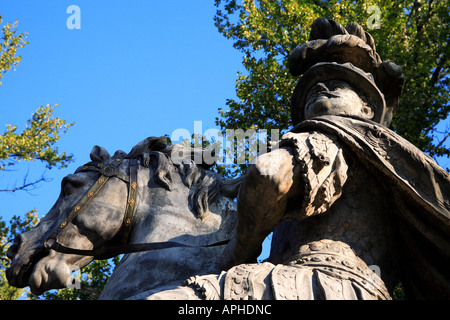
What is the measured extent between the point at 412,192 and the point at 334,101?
856 mm

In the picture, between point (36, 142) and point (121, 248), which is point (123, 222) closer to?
point (121, 248)

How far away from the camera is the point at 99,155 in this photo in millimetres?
4641

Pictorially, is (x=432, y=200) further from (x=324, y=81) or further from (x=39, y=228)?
(x=39, y=228)

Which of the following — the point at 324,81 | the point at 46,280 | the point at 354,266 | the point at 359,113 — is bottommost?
the point at 354,266

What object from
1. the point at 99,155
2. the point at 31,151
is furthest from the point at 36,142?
→ the point at 99,155

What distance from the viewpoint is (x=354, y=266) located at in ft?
11.2

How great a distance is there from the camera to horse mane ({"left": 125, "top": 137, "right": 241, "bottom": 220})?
14.1ft

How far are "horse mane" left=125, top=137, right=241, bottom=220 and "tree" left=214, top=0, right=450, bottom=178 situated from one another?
6.71 metres

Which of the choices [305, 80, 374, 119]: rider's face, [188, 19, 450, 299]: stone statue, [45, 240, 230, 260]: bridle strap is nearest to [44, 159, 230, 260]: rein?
[45, 240, 230, 260]: bridle strap

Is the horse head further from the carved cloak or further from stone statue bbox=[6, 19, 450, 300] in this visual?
the carved cloak

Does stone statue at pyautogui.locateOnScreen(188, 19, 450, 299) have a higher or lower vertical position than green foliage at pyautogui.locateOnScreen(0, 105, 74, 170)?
lower
